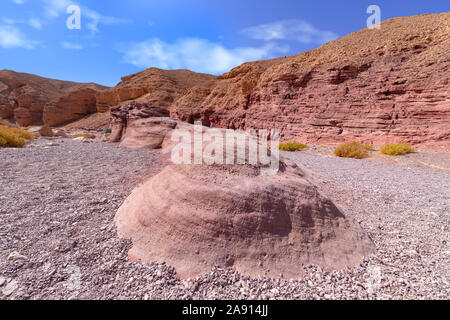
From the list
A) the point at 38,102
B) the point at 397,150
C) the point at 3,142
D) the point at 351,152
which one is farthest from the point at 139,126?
the point at 38,102

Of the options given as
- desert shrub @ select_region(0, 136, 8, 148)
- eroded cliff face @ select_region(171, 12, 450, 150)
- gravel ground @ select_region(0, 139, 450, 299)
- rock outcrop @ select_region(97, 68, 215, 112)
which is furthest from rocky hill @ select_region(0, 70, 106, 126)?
gravel ground @ select_region(0, 139, 450, 299)

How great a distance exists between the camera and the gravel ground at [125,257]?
4.48 ft

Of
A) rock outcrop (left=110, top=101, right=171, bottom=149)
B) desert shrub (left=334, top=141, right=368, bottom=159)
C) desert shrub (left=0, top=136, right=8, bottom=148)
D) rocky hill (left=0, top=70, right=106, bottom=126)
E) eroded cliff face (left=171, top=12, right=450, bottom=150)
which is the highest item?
rocky hill (left=0, top=70, right=106, bottom=126)

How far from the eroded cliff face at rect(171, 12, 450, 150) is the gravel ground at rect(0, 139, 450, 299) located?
9.62m

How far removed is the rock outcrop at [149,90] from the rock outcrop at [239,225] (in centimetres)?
2771

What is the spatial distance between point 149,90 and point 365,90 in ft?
93.7

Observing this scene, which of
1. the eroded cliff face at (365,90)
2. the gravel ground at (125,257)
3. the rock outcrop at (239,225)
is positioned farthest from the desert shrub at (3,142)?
the eroded cliff face at (365,90)

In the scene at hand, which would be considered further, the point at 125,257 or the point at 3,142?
the point at 3,142

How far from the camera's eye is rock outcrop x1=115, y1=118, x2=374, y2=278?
1.60m

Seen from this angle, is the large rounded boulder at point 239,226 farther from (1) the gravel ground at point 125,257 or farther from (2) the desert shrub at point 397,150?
(2) the desert shrub at point 397,150

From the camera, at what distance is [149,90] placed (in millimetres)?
30000

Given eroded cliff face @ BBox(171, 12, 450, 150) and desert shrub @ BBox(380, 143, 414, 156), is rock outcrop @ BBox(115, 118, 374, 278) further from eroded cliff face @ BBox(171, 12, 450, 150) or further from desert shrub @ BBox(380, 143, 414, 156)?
eroded cliff face @ BBox(171, 12, 450, 150)

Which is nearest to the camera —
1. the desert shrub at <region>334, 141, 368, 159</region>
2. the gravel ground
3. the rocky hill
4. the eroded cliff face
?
the gravel ground

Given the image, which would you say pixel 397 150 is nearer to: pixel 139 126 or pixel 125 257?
pixel 125 257
